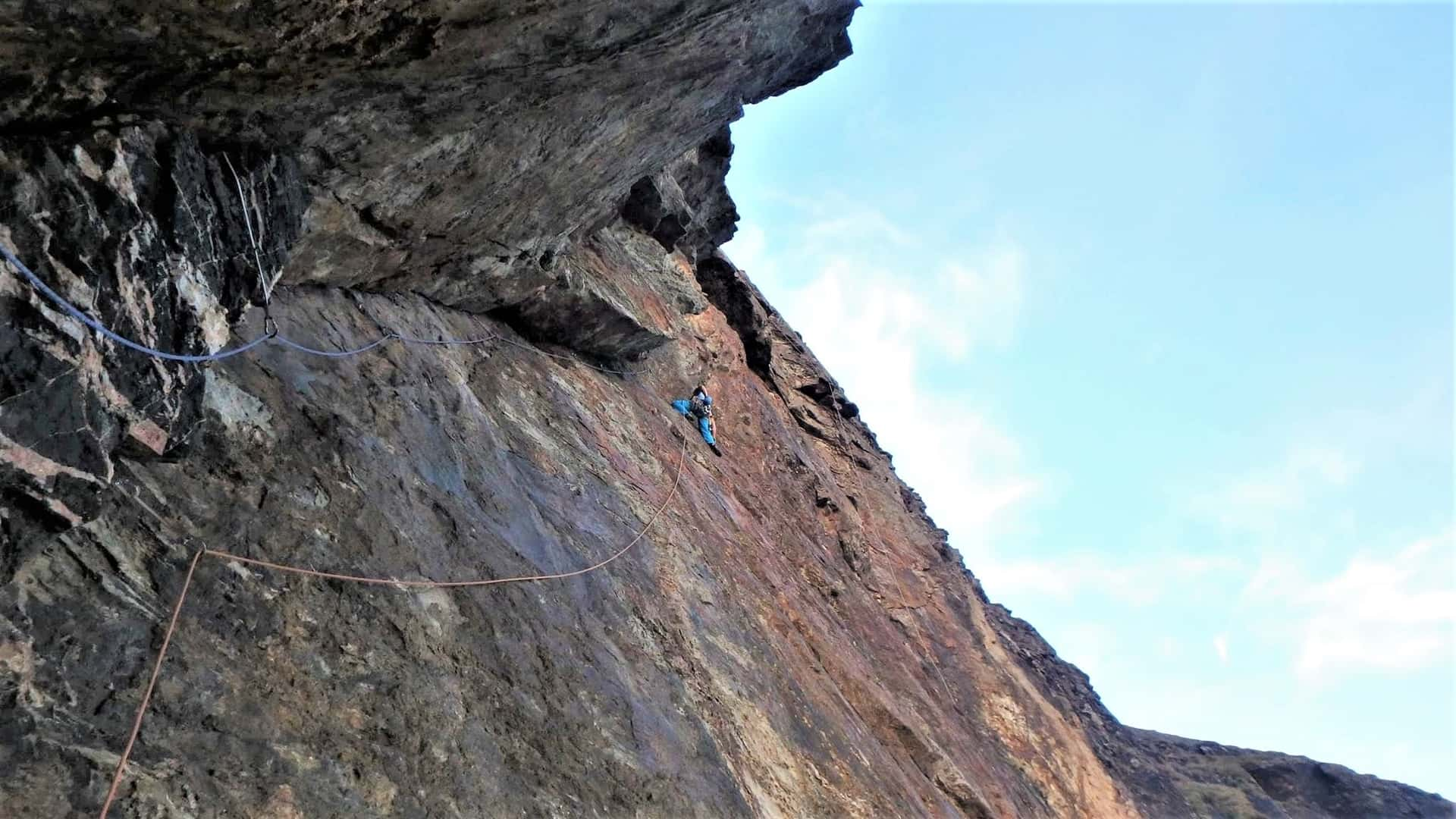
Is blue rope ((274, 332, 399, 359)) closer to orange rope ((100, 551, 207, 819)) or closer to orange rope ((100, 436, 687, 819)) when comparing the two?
orange rope ((100, 436, 687, 819))

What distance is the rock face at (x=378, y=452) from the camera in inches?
187

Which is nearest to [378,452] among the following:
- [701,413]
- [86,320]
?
[86,320]

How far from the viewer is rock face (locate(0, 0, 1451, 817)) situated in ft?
15.6

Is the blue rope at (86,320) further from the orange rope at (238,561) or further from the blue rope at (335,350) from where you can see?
the blue rope at (335,350)

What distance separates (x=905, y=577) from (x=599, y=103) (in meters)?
17.5

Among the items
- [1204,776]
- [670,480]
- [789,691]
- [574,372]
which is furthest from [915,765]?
[1204,776]

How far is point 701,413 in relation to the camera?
18.2m

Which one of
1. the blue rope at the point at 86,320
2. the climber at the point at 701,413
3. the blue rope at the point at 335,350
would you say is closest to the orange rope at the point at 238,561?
the blue rope at the point at 86,320

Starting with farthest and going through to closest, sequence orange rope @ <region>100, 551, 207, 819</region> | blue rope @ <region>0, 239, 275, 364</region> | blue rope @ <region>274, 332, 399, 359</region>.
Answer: blue rope @ <region>274, 332, 399, 359</region>
orange rope @ <region>100, 551, 207, 819</region>
blue rope @ <region>0, 239, 275, 364</region>

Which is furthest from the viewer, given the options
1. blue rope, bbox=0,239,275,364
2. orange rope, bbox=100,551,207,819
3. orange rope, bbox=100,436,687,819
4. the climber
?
the climber

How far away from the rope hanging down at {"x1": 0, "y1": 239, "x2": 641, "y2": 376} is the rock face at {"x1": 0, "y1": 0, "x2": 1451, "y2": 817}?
70mm

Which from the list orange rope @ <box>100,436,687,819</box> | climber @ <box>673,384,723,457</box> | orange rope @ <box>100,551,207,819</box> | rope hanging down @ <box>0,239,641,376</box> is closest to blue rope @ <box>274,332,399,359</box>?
rope hanging down @ <box>0,239,641,376</box>

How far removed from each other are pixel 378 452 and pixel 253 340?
134 centimetres

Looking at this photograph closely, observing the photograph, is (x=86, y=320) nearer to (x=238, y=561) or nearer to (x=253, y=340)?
(x=238, y=561)
